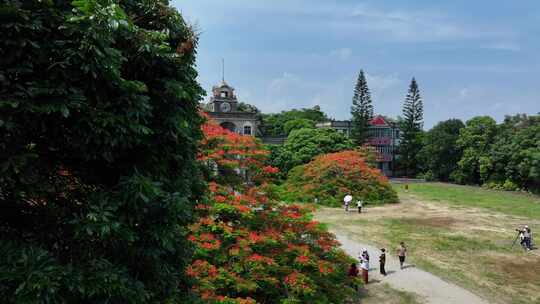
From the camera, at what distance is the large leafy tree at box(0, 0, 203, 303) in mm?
3633

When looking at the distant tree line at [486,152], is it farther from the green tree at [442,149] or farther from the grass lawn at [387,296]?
the grass lawn at [387,296]

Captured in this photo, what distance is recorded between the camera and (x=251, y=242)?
8586mm

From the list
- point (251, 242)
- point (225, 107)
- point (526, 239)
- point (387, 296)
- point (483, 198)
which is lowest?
point (387, 296)

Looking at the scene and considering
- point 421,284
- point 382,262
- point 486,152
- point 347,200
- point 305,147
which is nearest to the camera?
point 421,284

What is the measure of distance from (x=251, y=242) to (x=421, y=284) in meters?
8.00

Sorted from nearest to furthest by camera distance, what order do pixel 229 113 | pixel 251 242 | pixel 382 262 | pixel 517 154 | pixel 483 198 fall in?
pixel 251 242
pixel 382 262
pixel 483 198
pixel 517 154
pixel 229 113

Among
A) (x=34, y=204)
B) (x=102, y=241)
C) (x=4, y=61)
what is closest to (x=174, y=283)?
(x=102, y=241)

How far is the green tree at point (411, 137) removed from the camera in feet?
185

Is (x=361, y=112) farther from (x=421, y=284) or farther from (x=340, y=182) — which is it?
(x=421, y=284)

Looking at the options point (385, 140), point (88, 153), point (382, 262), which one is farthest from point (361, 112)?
point (88, 153)

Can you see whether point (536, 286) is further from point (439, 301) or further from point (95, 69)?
point (95, 69)

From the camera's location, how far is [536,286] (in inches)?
541

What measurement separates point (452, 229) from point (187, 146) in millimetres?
21080

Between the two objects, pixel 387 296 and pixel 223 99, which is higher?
pixel 223 99
